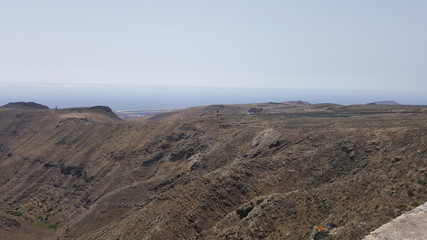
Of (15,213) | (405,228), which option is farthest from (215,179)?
(15,213)

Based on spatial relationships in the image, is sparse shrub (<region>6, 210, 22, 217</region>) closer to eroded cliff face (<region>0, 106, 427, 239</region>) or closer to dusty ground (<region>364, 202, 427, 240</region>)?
eroded cliff face (<region>0, 106, 427, 239</region>)

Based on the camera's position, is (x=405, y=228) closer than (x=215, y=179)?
Yes

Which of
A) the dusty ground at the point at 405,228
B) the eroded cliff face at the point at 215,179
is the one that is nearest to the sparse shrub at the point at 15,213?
the eroded cliff face at the point at 215,179

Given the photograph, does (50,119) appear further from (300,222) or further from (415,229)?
(415,229)

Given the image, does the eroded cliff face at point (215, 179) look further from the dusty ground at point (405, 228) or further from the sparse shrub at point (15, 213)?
the dusty ground at point (405, 228)

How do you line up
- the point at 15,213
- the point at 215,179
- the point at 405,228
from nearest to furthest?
1. the point at 405,228
2. the point at 215,179
3. the point at 15,213

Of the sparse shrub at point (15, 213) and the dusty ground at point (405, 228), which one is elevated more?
the dusty ground at point (405, 228)

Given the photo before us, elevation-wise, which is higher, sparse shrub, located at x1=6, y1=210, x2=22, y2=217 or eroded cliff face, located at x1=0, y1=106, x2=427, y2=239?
eroded cliff face, located at x1=0, y1=106, x2=427, y2=239

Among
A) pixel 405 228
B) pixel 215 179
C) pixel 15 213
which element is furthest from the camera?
pixel 15 213

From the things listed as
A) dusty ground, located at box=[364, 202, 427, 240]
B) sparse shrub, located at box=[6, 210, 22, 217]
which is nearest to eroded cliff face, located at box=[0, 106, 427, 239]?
sparse shrub, located at box=[6, 210, 22, 217]

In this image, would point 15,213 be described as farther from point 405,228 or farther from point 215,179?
point 405,228
